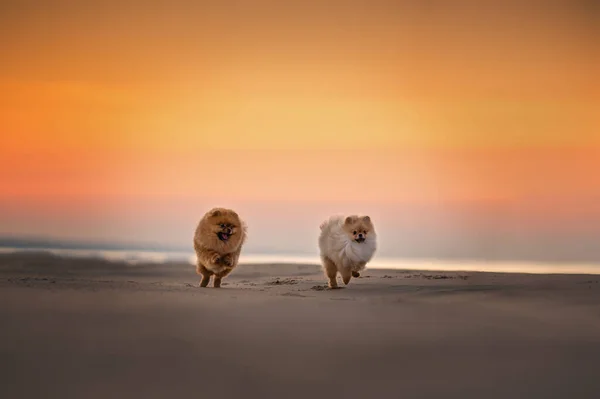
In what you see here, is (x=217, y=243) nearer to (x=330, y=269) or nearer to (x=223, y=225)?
(x=223, y=225)

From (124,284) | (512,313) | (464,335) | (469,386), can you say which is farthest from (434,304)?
(124,284)

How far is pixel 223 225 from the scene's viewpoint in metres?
10.4

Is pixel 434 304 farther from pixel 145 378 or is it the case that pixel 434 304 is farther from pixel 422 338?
pixel 145 378

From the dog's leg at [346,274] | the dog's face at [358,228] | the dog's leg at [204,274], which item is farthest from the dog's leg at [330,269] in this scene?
the dog's leg at [204,274]

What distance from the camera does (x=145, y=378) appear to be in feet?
15.2

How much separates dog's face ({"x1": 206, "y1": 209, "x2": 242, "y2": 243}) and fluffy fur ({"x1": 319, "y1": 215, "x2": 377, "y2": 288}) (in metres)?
1.35

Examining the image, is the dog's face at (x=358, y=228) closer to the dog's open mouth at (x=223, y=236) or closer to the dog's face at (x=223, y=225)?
the dog's face at (x=223, y=225)

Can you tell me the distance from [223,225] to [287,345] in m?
5.30

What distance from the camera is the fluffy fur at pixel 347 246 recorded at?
10.7 m

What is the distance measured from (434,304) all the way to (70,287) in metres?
3.41

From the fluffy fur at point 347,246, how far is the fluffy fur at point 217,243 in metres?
1.30

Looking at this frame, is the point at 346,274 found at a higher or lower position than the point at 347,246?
lower

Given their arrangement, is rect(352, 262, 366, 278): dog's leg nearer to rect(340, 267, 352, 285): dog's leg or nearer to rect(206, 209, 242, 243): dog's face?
rect(340, 267, 352, 285): dog's leg

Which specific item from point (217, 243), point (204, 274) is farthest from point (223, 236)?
point (204, 274)
